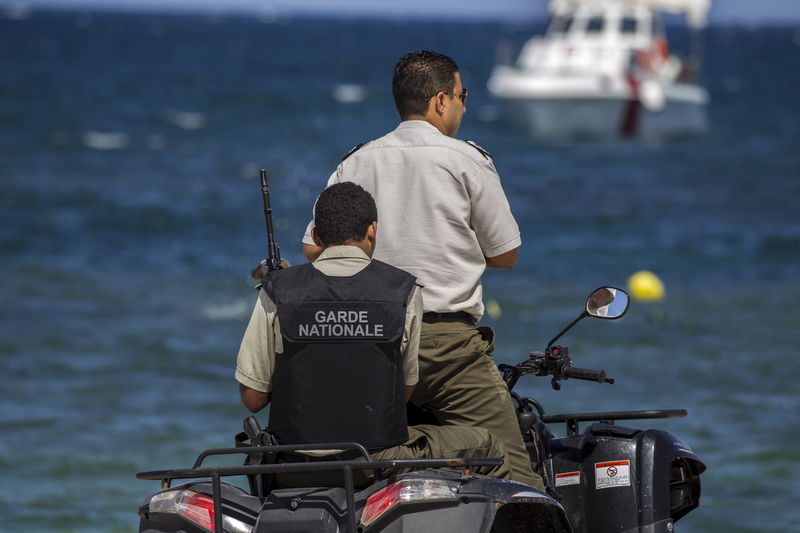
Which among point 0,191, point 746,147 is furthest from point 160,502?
point 746,147

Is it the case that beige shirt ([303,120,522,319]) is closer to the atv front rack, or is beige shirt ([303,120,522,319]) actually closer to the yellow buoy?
the atv front rack

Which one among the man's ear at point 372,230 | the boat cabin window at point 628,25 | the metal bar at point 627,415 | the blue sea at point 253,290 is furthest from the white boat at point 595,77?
the man's ear at point 372,230

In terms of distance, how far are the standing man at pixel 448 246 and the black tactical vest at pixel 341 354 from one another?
1.47 ft

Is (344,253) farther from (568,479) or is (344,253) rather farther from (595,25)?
(595,25)

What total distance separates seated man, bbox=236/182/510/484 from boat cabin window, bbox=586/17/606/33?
1337 inches

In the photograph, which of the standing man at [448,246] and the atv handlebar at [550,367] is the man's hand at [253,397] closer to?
the standing man at [448,246]

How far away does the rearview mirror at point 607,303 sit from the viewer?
4520 millimetres

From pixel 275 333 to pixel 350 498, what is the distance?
585 millimetres

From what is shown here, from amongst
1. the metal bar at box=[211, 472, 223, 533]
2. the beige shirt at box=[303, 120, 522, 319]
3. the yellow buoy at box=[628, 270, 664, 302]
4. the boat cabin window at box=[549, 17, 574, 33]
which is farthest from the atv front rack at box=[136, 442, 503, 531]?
the boat cabin window at box=[549, 17, 574, 33]

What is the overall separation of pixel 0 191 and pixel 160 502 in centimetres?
2316

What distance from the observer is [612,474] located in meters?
4.74

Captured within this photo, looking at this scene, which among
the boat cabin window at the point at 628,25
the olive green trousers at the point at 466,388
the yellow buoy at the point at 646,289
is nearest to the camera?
the olive green trousers at the point at 466,388

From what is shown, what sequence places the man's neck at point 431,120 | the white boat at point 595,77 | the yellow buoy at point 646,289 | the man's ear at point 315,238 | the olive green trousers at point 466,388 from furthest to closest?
the white boat at point 595,77 < the yellow buoy at point 646,289 < the man's neck at point 431,120 < the olive green trousers at point 466,388 < the man's ear at point 315,238

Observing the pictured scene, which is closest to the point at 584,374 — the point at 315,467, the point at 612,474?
the point at 612,474
